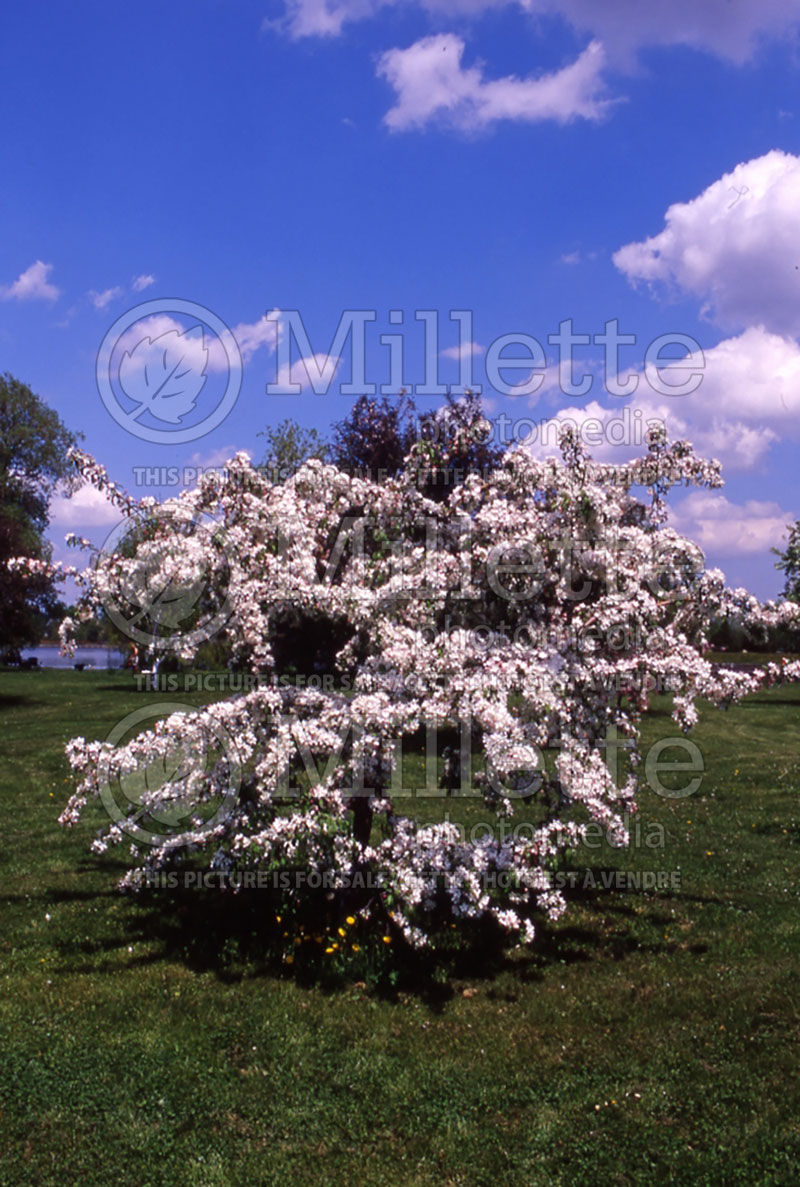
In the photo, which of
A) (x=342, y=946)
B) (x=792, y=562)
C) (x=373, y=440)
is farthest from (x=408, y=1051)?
(x=792, y=562)

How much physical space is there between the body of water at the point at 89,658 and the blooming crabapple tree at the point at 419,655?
194cm

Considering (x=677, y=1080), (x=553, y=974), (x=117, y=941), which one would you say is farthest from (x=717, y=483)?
(x=117, y=941)

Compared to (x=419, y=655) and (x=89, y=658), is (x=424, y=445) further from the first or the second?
(x=89, y=658)

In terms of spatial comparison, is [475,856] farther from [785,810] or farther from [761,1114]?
[785,810]

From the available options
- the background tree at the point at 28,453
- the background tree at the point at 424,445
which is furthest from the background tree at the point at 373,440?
the background tree at the point at 28,453

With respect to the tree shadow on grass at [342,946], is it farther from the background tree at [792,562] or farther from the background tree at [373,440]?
the background tree at [792,562]

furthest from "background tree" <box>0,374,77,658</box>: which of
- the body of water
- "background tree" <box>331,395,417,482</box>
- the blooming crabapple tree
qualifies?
the blooming crabapple tree

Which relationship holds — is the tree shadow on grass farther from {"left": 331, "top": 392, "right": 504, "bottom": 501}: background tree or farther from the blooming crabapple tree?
{"left": 331, "top": 392, "right": 504, "bottom": 501}: background tree

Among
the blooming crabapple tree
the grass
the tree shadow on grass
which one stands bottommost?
the grass

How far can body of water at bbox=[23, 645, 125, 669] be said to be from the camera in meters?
40.8

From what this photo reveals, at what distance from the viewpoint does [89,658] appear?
1957 inches

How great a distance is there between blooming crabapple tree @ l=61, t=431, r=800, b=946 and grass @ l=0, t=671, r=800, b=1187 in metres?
0.76

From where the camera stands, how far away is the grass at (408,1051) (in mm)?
5621

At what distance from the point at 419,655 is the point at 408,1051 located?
3125 mm
